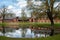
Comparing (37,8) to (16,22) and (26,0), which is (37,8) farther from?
(16,22)

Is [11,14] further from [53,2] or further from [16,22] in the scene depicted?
[53,2]

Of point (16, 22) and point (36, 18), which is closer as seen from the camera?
point (36, 18)

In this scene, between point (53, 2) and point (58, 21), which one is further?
point (58, 21)

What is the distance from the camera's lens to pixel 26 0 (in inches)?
513

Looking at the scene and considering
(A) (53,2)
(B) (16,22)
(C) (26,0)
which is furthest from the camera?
(B) (16,22)

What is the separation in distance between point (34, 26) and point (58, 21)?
2029 mm

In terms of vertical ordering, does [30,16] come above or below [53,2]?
below

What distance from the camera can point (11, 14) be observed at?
44.1 feet

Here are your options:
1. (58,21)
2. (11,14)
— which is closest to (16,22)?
(11,14)

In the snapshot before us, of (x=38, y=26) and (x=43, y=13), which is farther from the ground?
(x=43, y=13)

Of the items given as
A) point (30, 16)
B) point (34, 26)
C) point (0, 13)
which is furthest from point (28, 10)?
point (0, 13)

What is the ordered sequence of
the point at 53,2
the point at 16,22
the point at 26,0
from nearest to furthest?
1. the point at 53,2
2. the point at 26,0
3. the point at 16,22

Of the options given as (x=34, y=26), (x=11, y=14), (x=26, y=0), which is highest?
(x=26, y=0)

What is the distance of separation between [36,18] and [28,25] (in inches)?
32.2
